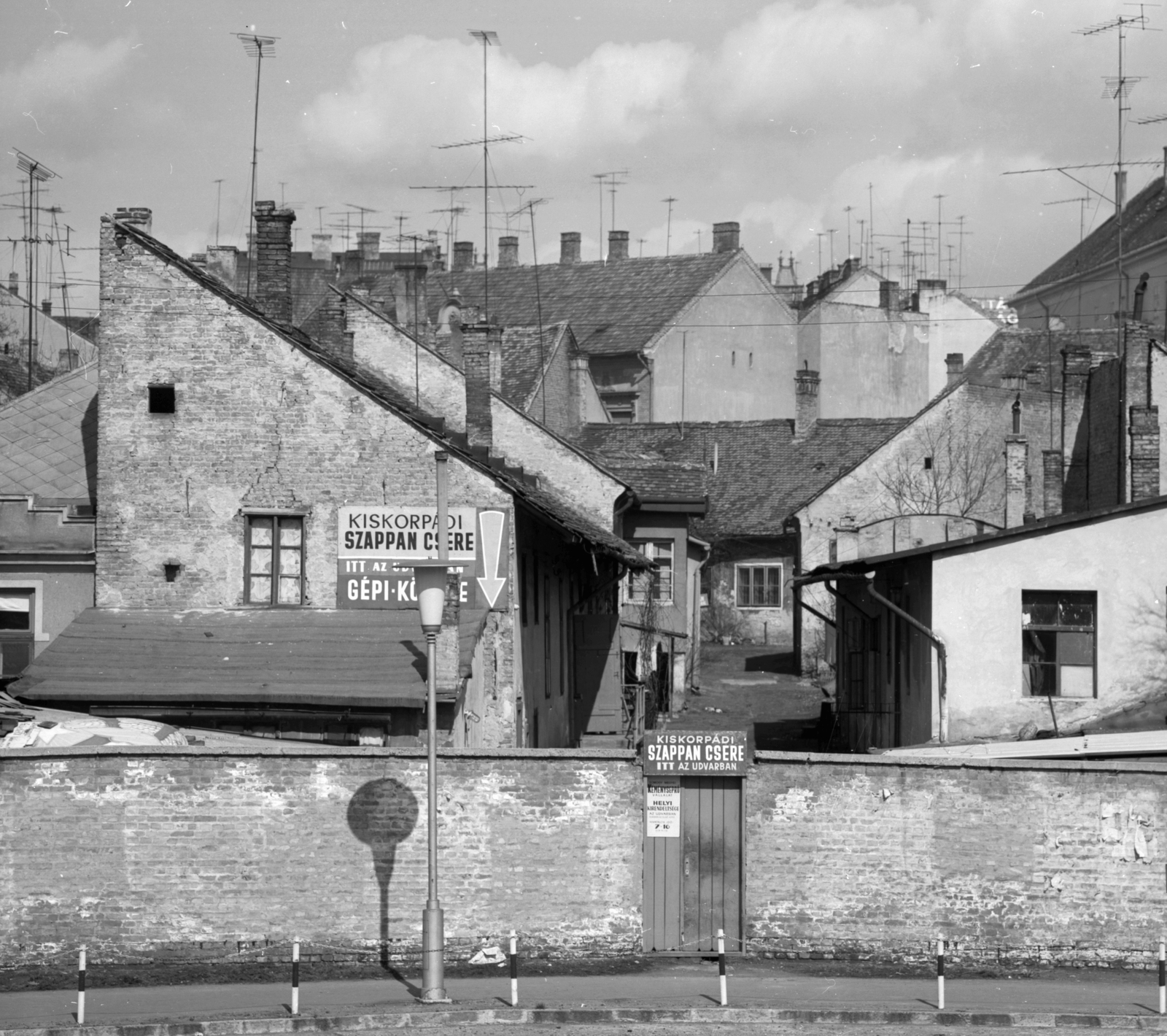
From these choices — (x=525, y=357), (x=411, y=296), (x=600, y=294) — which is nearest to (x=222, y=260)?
(x=525, y=357)

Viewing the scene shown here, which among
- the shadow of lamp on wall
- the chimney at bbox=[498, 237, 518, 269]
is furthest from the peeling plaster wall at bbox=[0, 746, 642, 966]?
the chimney at bbox=[498, 237, 518, 269]

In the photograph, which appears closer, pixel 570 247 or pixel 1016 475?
pixel 1016 475

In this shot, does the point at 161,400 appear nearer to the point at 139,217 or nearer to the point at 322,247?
the point at 139,217

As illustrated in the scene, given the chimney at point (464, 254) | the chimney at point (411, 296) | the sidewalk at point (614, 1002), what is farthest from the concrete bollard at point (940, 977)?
the chimney at point (464, 254)

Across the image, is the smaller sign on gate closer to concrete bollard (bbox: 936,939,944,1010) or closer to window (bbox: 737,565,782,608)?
concrete bollard (bbox: 936,939,944,1010)

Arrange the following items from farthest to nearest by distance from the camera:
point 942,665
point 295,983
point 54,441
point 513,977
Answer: point 54,441, point 942,665, point 513,977, point 295,983

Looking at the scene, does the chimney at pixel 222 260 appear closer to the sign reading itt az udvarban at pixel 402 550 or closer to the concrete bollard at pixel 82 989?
the sign reading itt az udvarban at pixel 402 550

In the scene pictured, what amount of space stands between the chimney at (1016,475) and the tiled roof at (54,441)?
25559mm

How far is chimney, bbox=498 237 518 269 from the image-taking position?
8025 cm

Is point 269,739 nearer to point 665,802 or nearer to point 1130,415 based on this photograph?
point 665,802

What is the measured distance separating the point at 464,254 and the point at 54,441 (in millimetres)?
56642

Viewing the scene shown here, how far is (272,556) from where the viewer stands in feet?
80.9

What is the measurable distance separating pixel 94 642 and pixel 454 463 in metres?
5.46

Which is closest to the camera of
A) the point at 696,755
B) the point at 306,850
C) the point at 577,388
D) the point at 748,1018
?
the point at 748,1018
